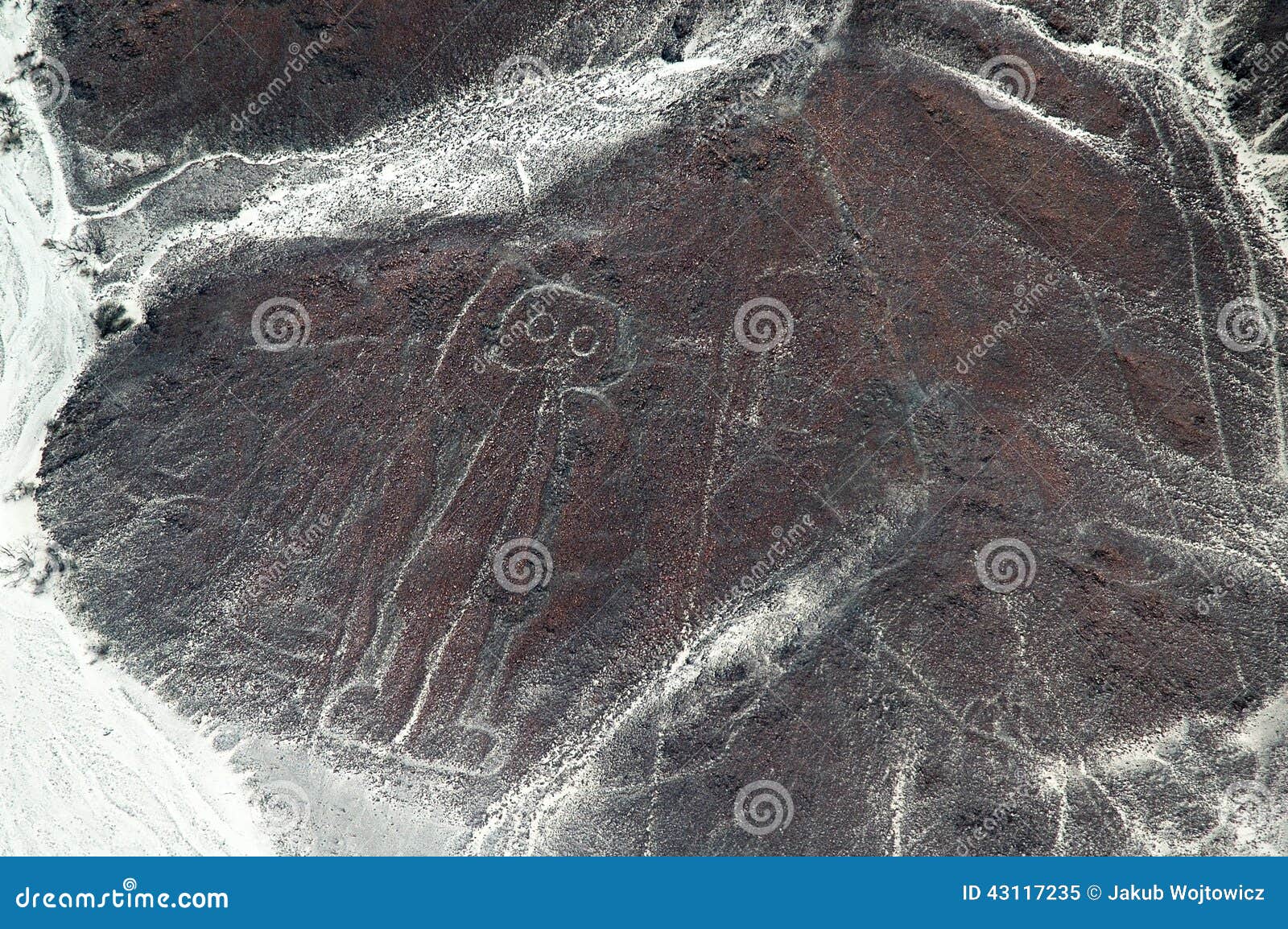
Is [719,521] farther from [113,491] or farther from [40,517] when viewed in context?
[40,517]

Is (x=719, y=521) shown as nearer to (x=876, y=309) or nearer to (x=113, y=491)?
(x=876, y=309)

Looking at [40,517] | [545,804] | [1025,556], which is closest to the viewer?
[1025,556]

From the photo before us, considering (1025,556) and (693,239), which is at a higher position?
(693,239)

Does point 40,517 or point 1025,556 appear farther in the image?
point 40,517

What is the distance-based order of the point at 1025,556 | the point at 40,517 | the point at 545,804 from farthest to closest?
1. the point at 40,517
2. the point at 545,804
3. the point at 1025,556

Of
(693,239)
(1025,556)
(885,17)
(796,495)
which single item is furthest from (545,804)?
(885,17)

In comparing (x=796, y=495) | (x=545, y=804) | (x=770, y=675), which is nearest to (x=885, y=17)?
(x=796, y=495)

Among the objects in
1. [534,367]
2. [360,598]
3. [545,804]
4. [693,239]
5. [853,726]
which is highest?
[693,239]
